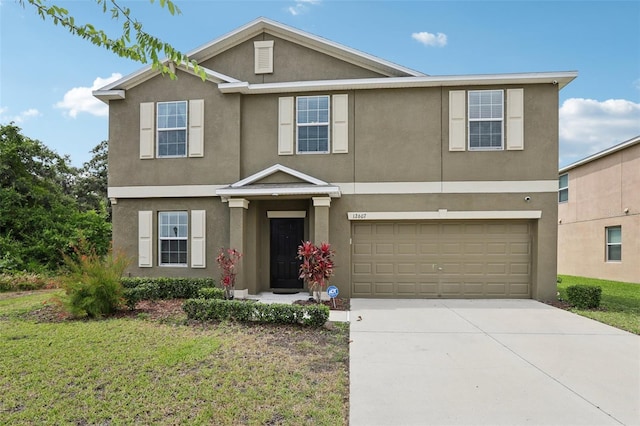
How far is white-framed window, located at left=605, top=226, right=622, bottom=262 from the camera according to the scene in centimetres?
1739

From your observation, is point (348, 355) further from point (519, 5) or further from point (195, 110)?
point (519, 5)

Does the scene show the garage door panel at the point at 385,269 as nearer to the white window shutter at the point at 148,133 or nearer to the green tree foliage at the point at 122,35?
the white window shutter at the point at 148,133

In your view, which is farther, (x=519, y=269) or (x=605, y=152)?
(x=605, y=152)

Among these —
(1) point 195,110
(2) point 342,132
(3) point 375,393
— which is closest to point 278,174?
(2) point 342,132

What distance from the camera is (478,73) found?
11.2 meters

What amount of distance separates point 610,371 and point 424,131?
7.60 m

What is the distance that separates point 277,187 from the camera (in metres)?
11.0

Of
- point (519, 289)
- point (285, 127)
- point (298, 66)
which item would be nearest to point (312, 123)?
point (285, 127)

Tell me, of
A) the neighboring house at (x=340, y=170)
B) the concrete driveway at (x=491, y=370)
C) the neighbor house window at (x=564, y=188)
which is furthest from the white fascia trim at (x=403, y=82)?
the neighbor house window at (x=564, y=188)

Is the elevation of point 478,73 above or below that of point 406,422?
above

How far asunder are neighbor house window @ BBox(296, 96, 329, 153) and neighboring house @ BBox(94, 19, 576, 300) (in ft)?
0.10

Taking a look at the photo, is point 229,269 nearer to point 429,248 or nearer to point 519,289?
point 429,248

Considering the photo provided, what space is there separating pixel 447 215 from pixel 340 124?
4106mm

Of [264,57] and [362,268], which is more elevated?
[264,57]
